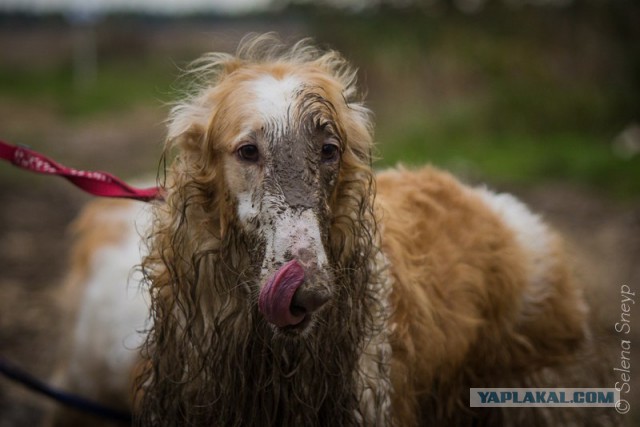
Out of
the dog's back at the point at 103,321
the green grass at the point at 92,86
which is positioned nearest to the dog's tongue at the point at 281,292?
the dog's back at the point at 103,321

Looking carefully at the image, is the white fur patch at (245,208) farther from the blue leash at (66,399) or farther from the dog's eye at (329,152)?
the blue leash at (66,399)

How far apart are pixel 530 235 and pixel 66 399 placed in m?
2.44

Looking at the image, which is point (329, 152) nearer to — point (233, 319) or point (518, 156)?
point (233, 319)

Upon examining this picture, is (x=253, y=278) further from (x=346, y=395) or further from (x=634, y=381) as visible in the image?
(x=634, y=381)

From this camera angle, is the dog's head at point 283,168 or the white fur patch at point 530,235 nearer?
the dog's head at point 283,168

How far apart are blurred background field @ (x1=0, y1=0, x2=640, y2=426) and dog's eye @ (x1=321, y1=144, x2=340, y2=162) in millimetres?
1657

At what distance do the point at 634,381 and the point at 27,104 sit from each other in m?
15.8

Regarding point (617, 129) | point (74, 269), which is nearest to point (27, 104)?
point (617, 129)

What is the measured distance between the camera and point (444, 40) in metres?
13.9

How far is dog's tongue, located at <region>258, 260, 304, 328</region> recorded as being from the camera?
8.06 ft

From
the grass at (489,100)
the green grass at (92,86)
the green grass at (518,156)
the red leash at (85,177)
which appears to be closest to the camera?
the red leash at (85,177)

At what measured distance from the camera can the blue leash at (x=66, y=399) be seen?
12.9ft

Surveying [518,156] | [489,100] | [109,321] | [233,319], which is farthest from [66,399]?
[489,100]

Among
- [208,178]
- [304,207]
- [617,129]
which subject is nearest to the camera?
[304,207]
